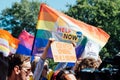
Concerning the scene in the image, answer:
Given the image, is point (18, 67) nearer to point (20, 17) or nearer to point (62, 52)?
point (62, 52)

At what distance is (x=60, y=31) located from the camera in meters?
8.86

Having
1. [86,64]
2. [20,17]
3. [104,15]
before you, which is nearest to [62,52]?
[86,64]

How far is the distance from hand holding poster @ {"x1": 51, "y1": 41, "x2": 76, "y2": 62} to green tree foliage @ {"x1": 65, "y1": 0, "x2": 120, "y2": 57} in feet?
116

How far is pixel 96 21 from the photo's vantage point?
44062 mm

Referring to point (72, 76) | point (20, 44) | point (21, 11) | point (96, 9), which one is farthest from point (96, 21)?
point (72, 76)

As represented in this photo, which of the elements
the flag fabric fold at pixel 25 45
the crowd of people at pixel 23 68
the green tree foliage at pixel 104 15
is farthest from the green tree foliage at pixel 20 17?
the crowd of people at pixel 23 68

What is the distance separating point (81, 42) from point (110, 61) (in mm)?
4421

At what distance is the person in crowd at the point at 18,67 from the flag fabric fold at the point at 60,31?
3365mm

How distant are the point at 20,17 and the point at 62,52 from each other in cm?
5350

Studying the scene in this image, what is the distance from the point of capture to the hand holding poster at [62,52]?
6121 mm

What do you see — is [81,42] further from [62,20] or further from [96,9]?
[96,9]

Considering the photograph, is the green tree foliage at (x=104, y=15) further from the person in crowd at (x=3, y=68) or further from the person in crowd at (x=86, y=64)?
the person in crowd at (x=3, y=68)

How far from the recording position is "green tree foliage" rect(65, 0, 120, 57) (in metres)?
43.4

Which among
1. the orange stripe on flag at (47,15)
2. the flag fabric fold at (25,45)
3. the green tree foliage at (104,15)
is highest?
the orange stripe on flag at (47,15)
